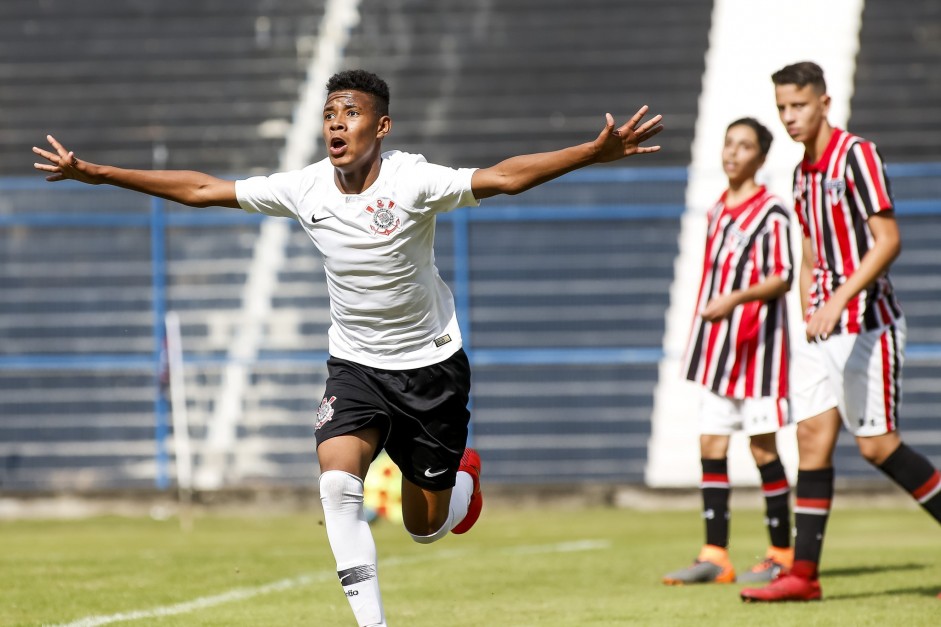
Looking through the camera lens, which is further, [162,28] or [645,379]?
[162,28]

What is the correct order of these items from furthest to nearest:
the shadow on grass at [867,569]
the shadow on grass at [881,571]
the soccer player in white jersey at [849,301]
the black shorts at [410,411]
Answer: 1. the shadow on grass at [867,569]
2. the shadow on grass at [881,571]
3. the soccer player in white jersey at [849,301]
4. the black shorts at [410,411]

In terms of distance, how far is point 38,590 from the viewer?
6.77m

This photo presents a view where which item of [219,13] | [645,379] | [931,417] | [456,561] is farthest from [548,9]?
[456,561]

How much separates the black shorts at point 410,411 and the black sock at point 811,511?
5.42 feet

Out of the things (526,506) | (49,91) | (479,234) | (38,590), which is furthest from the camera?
(49,91)

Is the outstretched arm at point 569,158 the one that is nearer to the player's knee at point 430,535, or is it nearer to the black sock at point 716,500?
the player's knee at point 430,535

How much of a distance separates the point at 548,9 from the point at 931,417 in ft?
20.3

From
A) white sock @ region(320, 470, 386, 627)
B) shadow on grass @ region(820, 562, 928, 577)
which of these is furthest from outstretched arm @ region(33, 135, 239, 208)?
shadow on grass @ region(820, 562, 928, 577)

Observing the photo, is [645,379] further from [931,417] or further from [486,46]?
[486,46]

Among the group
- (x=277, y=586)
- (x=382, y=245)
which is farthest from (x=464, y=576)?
(x=382, y=245)

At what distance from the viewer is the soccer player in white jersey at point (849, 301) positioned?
616cm

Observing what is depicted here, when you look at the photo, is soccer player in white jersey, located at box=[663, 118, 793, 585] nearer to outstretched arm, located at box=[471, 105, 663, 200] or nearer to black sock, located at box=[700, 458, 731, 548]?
black sock, located at box=[700, 458, 731, 548]

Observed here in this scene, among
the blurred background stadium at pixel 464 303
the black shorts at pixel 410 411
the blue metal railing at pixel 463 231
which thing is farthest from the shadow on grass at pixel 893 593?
the blue metal railing at pixel 463 231

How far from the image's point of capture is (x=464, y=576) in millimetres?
7441
